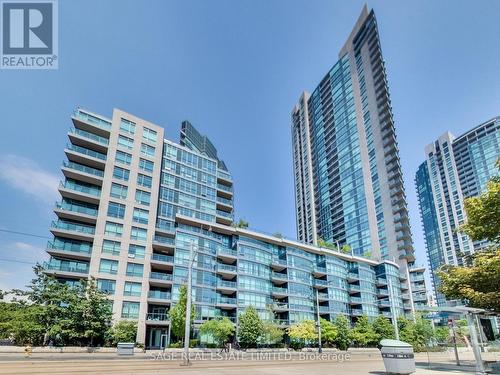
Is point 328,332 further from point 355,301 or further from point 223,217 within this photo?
point 223,217

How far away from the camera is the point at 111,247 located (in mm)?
52594

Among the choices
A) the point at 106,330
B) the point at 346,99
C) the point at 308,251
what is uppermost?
the point at 346,99

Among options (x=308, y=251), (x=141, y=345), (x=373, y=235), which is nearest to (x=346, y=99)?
(x=373, y=235)

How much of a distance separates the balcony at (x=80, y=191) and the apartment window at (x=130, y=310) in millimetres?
17168

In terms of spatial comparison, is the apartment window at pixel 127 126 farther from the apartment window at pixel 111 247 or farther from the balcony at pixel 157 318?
the balcony at pixel 157 318

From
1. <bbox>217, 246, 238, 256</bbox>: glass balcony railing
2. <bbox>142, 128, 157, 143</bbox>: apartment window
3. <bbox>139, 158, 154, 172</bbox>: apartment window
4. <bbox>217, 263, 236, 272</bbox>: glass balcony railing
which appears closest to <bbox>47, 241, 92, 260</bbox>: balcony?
<bbox>139, 158, 154, 172</bbox>: apartment window

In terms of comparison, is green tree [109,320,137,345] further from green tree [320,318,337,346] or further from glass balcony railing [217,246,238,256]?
green tree [320,318,337,346]

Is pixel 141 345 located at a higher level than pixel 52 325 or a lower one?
lower

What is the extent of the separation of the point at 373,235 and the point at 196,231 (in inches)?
2383

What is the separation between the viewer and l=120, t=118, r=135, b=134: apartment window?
61.2 m

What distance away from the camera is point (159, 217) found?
59.9m

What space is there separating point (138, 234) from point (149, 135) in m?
19.9

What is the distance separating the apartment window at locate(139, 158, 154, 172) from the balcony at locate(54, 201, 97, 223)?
1169 cm

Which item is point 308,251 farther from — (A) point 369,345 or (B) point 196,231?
(B) point 196,231
